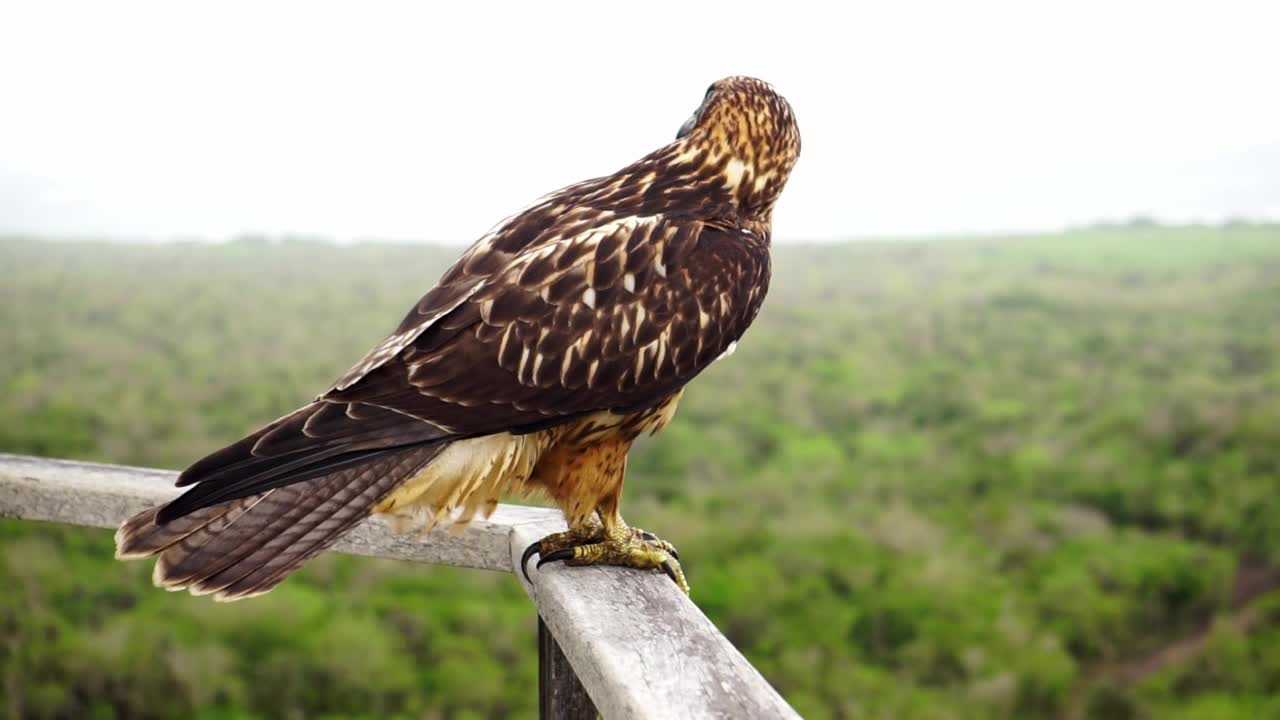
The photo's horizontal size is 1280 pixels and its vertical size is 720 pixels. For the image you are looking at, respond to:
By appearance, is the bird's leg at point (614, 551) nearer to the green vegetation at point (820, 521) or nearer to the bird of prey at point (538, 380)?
the bird of prey at point (538, 380)

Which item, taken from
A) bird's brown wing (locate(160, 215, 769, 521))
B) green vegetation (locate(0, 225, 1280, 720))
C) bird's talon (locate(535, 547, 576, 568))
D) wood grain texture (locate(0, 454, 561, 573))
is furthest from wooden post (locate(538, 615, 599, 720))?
green vegetation (locate(0, 225, 1280, 720))

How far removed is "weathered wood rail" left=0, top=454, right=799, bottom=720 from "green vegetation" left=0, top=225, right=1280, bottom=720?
230 cm

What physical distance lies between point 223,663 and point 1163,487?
7.68 m

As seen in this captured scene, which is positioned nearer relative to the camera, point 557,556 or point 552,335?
point 552,335

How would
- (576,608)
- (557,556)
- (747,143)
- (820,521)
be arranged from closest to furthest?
1. (576,608)
2. (557,556)
3. (747,143)
4. (820,521)

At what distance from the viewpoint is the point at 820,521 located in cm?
877

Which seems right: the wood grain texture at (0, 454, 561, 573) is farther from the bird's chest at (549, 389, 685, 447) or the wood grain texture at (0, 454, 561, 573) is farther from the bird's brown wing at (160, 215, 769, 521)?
the bird's brown wing at (160, 215, 769, 521)

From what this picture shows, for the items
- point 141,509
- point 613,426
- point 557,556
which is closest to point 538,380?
point 613,426

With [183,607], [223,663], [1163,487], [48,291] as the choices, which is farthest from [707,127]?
[48,291]

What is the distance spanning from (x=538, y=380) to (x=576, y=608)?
0.38 metres

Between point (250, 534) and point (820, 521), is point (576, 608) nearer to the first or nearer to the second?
point (250, 534)

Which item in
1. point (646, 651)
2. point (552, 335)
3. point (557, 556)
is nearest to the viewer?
point (646, 651)

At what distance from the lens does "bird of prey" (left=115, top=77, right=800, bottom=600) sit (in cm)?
161

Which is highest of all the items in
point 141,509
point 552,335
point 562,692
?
point 552,335
